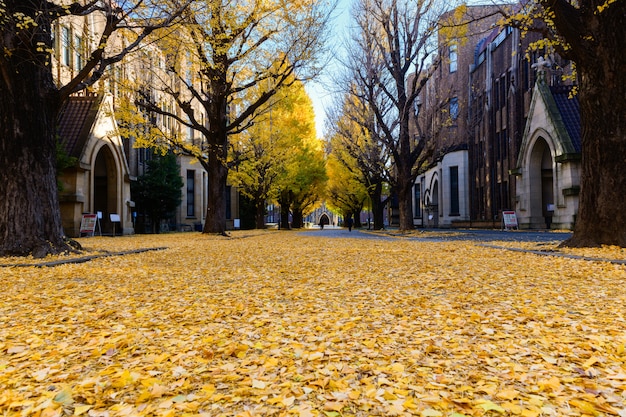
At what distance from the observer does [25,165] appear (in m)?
9.43

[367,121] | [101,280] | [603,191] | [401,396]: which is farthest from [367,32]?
[401,396]

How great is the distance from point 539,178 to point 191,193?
92.1 ft

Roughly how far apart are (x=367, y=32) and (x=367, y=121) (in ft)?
16.1

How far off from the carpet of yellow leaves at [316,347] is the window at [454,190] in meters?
39.6

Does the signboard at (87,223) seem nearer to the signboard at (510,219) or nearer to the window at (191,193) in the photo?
the window at (191,193)

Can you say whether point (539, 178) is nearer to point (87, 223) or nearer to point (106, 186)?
point (87, 223)

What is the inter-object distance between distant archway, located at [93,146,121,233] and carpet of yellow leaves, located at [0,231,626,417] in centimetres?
2183

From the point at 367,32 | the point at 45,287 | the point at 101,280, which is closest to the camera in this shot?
the point at 45,287

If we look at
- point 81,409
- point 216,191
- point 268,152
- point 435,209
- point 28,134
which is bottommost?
point 81,409

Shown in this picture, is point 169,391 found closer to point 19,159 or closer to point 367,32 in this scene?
point 19,159

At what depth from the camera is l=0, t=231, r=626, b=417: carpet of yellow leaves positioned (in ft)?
7.62

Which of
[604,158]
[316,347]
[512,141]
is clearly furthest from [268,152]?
[316,347]

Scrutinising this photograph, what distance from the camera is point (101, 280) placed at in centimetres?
660

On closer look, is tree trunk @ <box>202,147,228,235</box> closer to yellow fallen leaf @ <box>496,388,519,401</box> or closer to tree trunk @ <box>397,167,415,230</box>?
tree trunk @ <box>397,167,415,230</box>
